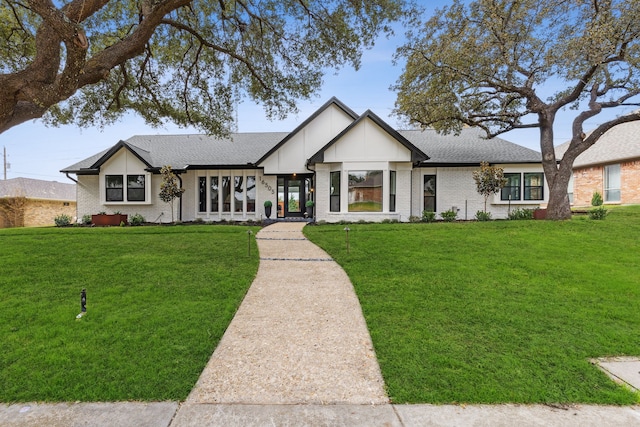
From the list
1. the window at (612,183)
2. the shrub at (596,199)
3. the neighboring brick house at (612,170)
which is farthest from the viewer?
the shrub at (596,199)

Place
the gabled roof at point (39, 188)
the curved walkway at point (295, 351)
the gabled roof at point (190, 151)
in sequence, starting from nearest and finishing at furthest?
the curved walkway at point (295, 351), the gabled roof at point (190, 151), the gabled roof at point (39, 188)

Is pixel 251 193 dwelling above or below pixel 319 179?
below

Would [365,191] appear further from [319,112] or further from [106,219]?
[106,219]

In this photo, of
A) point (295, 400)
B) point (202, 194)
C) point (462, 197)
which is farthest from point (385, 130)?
point (295, 400)

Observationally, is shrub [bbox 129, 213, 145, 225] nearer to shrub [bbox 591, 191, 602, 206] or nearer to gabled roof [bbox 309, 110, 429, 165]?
gabled roof [bbox 309, 110, 429, 165]

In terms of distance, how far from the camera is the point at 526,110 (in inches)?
542

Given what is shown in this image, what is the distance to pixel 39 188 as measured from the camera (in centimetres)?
3192

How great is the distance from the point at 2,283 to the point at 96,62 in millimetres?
4878

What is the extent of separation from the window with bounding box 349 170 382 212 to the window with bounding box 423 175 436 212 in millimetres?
3596

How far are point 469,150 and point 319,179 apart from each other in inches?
353

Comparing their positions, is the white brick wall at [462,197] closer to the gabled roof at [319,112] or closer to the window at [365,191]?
the window at [365,191]

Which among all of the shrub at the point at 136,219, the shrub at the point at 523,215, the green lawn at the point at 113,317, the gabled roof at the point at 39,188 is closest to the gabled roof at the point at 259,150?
the shrub at the point at 136,219

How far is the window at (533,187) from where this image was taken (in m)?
16.3

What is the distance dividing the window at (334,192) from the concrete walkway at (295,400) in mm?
10390
